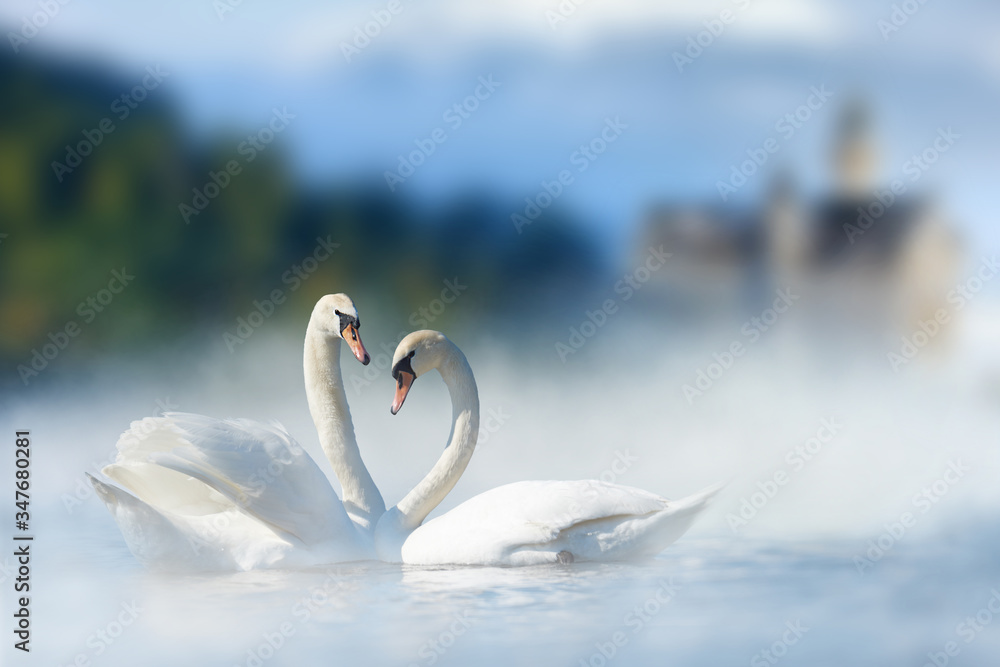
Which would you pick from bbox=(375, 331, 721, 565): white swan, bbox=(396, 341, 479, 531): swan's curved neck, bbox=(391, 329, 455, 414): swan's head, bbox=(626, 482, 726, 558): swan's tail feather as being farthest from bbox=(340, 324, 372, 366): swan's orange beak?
bbox=(626, 482, 726, 558): swan's tail feather

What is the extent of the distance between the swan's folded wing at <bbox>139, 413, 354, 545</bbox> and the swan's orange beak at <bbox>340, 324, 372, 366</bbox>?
61 centimetres

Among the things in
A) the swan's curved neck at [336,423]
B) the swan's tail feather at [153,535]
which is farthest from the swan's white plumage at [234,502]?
the swan's curved neck at [336,423]

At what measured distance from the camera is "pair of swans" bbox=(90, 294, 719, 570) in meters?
7.49

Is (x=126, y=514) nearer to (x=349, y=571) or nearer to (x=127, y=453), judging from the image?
(x=127, y=453)

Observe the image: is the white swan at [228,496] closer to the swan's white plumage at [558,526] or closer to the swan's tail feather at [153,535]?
the swan's tail feather at [153,535]

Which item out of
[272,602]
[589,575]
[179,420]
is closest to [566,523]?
[589,575]

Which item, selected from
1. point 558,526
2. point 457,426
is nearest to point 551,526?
point 558,526

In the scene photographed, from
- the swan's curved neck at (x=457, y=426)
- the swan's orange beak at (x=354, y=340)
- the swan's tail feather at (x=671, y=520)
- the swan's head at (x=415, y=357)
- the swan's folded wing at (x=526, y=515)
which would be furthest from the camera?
the swan's curved neck at (x=457, y=426)

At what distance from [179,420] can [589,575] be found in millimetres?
2316

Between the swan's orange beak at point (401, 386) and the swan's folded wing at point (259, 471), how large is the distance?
60cm

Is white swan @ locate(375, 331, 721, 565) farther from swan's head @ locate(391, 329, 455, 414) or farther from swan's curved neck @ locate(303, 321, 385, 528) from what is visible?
swan's head @ locate(391, 329, 455, 414)

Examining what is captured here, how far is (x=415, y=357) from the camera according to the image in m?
8.16

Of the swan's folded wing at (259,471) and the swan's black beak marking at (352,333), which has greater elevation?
the swan's black beak marking at (352,333)

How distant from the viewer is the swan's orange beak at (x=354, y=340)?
26.1ft
